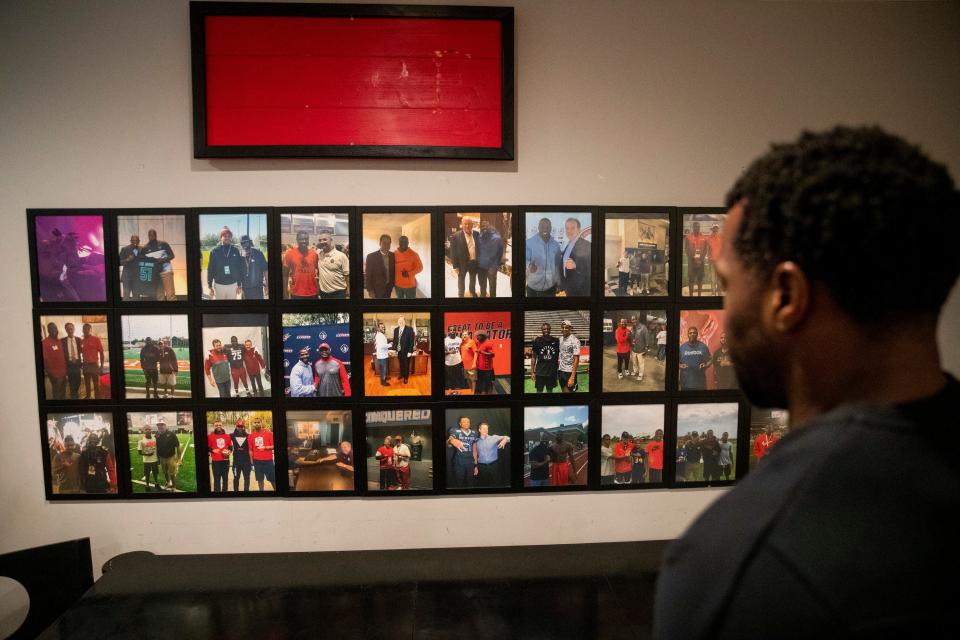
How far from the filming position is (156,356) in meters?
2.29

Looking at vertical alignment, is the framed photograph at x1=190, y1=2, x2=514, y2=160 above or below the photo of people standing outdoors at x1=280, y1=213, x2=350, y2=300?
above

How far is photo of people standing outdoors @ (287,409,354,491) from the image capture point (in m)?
2.33

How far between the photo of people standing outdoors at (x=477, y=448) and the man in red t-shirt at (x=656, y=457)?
0.61 meters

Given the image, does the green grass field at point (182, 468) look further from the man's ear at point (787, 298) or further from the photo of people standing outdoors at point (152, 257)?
the man's ear at point (787, 298)

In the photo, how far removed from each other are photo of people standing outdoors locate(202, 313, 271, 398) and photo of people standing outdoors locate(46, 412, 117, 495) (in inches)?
18.3

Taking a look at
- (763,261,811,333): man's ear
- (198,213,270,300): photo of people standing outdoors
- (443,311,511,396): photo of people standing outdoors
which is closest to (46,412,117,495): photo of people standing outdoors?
(198,213,270,300): photo of people standing outdoors

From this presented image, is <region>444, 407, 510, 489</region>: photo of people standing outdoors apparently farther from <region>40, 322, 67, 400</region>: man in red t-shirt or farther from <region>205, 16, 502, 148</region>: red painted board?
<region>40, 322, 67, 400</region>: man in red t-shirt

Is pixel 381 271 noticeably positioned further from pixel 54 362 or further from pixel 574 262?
pixel 54 362

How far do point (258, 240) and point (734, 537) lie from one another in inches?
83.1

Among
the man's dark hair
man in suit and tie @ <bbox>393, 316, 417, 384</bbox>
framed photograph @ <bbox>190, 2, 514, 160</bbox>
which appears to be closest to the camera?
the man's dark hair

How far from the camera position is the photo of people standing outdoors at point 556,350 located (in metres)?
2.33

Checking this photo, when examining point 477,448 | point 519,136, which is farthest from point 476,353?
point 519,136

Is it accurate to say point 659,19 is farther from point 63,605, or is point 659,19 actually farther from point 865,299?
point 63,605

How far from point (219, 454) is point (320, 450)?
1.37 ft
